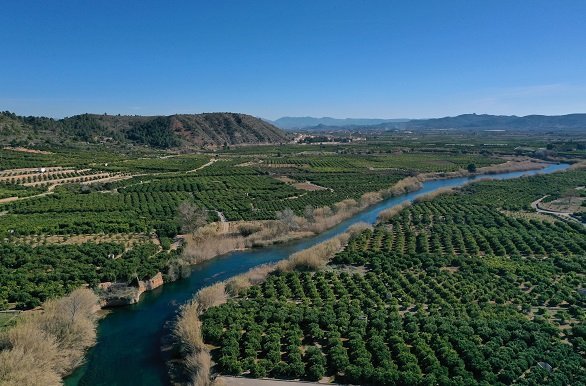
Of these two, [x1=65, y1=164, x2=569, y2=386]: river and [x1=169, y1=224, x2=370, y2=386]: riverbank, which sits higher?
[x1=169, y1=224, x2=370, y2=386]: riverbank

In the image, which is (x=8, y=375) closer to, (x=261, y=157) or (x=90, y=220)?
(x=90, y=220)

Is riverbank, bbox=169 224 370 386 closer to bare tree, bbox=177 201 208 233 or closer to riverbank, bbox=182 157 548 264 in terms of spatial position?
riverbank, bbox=182 157 548 264

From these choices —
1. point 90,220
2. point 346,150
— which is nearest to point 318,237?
point 90,220

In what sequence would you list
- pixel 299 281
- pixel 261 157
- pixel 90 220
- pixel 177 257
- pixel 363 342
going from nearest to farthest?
pixel 363 342 → pixel 299 281 → pixel 177 257 → pixel 90 220 → pixel 261 157

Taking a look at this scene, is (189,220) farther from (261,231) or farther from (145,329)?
(145,329)

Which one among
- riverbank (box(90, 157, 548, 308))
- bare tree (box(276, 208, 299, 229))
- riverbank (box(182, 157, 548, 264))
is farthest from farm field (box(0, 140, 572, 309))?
bare tree (box(276, 208, 299, 229))

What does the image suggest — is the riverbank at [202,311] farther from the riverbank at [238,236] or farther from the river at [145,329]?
the riverbank at [238,236]
